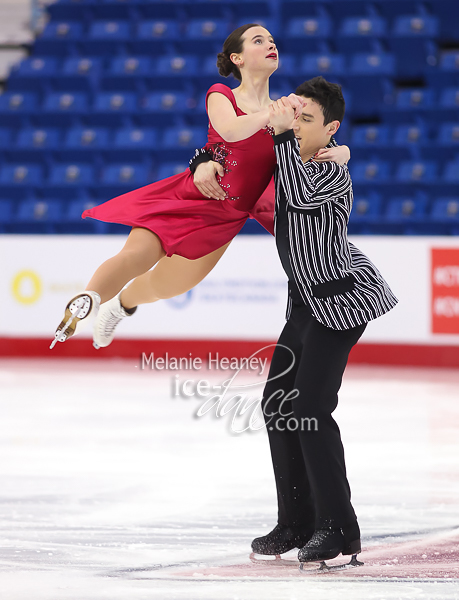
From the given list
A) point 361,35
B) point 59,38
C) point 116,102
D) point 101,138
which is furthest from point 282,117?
point 59,38

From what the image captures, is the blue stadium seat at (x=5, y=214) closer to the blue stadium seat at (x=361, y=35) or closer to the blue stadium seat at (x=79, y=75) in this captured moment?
the blue stadium seat at (x=79, y=75)

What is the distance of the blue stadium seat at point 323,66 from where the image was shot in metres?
8.91

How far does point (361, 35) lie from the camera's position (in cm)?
912

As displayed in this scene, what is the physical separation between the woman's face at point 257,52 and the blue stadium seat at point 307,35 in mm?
6768

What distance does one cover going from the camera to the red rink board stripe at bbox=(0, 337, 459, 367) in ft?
23.4

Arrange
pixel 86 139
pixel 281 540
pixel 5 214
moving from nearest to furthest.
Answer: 1. pixel 281 540
2. pixel 5 214
3. pixel 86 139

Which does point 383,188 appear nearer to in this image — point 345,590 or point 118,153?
point 118,153

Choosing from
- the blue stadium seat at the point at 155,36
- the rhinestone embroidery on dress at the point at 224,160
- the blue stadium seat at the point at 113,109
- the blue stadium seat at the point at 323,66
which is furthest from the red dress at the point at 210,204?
the blue stadium seat at the point at 155,36

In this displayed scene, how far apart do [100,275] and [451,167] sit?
19.9ft

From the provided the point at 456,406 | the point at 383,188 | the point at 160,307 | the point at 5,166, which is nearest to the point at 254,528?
the point at 456,406

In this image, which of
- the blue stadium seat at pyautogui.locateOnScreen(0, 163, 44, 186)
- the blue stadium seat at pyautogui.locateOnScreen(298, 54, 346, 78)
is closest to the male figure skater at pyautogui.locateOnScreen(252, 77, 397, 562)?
the blue stadium seat at pyautogui.locateOnScreen(298, 54, 346, 78)

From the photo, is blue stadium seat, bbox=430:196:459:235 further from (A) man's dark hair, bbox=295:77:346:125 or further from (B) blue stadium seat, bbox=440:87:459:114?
(A) man's dark hair, bbox=295:77:346:125

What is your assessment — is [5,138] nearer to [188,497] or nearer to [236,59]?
[188,497]

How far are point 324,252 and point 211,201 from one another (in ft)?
1.80
